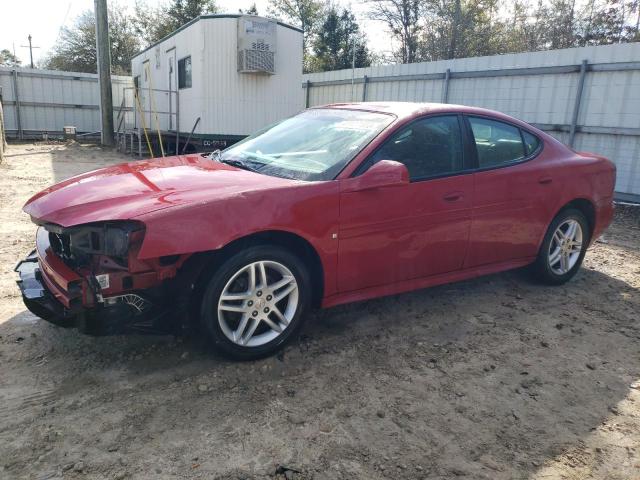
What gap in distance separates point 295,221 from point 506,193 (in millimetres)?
1900

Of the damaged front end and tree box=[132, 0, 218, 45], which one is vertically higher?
tree box=[132, 0, 218, 45]

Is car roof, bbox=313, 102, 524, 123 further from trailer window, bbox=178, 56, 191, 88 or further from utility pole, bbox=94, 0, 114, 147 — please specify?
utility pole, bbox=94, 0, 114, 147

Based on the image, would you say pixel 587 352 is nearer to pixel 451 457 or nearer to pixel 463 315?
pixel 463 315

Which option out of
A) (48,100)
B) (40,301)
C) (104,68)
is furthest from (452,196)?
(48,100)

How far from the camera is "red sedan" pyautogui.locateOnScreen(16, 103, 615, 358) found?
270 cm

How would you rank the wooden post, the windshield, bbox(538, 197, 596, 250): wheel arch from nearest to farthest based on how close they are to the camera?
the windshield
bbox(538, 197, 596, 250): wheel arch
the wooden post

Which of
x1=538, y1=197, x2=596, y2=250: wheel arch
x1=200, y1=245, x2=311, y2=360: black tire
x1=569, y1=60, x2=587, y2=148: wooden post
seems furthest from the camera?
x1=569, y1=60, x2=587, y2=148: wooden post

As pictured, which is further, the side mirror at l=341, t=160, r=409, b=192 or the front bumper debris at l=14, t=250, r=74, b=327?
the side mirror at l=341, t=160, r=409, b=192

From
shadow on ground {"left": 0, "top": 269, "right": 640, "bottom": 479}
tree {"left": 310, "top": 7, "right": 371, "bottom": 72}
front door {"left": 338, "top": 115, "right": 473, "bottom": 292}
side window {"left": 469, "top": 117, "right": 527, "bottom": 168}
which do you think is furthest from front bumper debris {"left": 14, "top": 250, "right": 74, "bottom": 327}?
tree {"left": 310, "top": 7, "right": 371, "bottom": 72}

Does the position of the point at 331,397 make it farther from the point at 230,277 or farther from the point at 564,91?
the point at 564,91

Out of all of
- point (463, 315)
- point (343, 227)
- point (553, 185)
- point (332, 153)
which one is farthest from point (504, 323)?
point (332, 153)

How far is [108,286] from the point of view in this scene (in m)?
2.67

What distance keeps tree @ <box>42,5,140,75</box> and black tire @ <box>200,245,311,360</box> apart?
33.2 meters

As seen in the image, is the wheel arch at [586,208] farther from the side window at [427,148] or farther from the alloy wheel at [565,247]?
the side window at [427,148]
